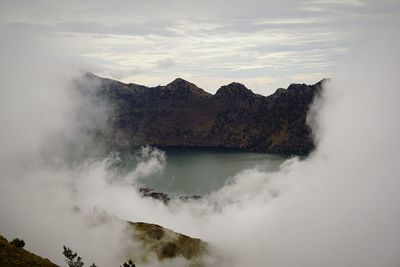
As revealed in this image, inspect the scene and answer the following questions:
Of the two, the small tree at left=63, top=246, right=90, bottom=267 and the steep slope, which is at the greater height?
the small tree at left=63, top=246, right=90, bottom=267

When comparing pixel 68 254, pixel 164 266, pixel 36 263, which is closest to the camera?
pixel 36 263

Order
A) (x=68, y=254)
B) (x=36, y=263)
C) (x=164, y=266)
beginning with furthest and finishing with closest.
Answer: (x=164, y=266)
(x=68, y=254)
(x=36, y=263)

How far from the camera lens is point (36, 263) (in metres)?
74.1

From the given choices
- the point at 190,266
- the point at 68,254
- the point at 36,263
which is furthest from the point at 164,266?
the point at 36,263

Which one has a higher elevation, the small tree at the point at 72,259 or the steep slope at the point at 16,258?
the small tree at the point at 72,259

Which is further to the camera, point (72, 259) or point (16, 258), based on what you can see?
point (72, 259)

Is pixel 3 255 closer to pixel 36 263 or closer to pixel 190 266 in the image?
pixel 36 263

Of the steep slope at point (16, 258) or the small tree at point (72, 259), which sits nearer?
the steep slope at point (16, 258)

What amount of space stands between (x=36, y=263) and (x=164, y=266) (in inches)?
5185

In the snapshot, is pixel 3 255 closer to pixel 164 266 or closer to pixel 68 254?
pixel 68 254

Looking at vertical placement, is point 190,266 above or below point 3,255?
above

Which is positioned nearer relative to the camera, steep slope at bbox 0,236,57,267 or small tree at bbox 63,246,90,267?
steep slope at bbox 0,236,57,267

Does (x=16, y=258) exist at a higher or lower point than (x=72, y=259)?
lower

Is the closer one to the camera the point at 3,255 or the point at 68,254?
the point at 3,255
